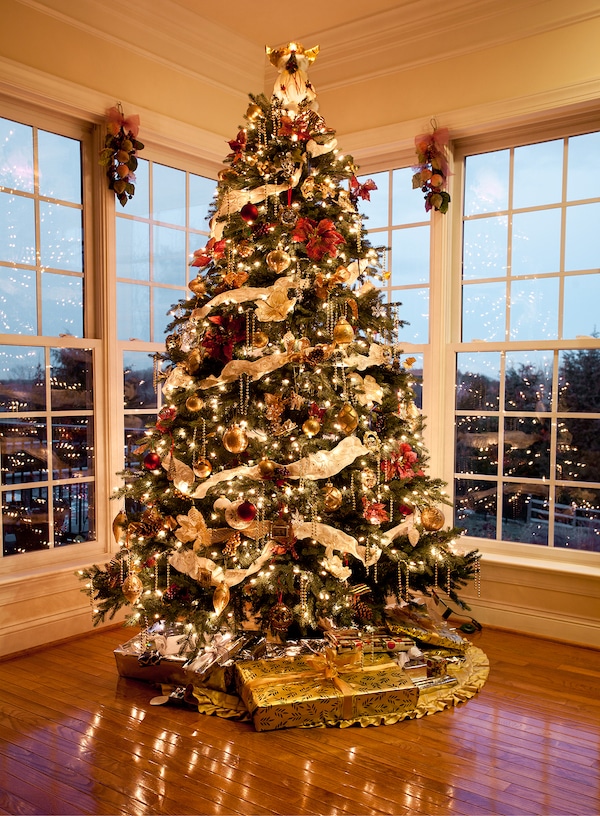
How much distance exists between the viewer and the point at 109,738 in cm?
249

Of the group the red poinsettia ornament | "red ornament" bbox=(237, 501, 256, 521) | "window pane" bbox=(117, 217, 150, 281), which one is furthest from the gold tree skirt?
"window pane" bbox=(117, 217, 150, 281)

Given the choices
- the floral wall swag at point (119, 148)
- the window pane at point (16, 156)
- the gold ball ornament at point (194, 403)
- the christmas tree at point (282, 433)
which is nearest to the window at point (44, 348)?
the window pane at point (16, 156)

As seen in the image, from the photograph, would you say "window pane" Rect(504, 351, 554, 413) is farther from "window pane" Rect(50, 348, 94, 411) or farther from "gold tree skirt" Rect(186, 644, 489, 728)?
A: "window pane" Rect(50, 348, 94, 411)

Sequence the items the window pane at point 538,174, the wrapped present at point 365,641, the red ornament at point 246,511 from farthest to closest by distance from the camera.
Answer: the window pane at point 538,174 → the wrapped present at point 365,641 → the red ornament at point 246,511

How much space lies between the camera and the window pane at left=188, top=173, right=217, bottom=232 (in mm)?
4293

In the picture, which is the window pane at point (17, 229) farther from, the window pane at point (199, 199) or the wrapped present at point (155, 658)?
the wrapped present at point (155, 658)

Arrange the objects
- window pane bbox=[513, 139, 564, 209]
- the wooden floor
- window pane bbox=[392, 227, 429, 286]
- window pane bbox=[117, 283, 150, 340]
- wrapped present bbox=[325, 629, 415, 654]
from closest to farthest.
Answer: the wooden floor → wrapped present bbox=[325, 629, 415, 654] → window pane bbox=[513, 139, 564, 209] → window pane bbox=[117, 283, 150, 340] → window pane bbox=[392, 227, 429, 286]

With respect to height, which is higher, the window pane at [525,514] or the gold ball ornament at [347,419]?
the gold ball ornament at [347,419]

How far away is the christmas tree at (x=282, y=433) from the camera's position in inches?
115

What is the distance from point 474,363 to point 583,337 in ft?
2.05

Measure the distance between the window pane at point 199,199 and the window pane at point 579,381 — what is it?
2.32 meters

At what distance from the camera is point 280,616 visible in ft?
9.48

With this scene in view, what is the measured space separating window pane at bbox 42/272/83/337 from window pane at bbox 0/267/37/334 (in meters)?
0.07

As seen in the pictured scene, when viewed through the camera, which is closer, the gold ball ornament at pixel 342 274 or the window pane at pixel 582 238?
the gold ball ornament at pixel 342 274
